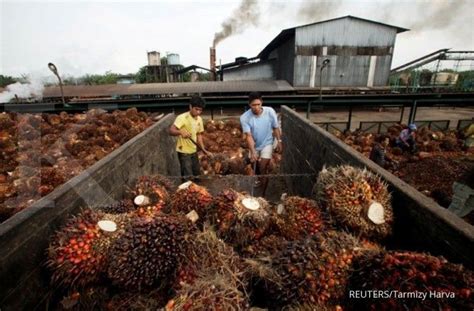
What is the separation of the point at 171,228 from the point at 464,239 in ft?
5.22

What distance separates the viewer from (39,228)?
5.05 ft

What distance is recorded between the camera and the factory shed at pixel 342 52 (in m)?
19.1

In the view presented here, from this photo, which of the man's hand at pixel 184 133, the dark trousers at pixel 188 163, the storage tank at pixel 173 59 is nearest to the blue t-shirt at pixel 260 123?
the man's hand at pixel 184 133

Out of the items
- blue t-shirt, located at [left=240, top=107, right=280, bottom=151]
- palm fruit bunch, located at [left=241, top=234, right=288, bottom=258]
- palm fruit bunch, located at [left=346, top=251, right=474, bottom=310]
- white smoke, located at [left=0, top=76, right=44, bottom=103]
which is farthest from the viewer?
white smoke, located at [left=0, top=76, right=44, bottom=103]

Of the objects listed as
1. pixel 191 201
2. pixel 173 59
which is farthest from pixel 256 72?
pixel 191 201

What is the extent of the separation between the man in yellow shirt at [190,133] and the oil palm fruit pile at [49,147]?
5.91ft

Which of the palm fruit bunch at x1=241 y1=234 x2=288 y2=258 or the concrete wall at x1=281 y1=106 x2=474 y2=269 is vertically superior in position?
the concrete wall at x1=281 y1=106 x2=474 y2=269

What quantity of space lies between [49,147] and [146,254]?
5902 mm

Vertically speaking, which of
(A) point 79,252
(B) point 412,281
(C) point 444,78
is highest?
(C) point 444,78

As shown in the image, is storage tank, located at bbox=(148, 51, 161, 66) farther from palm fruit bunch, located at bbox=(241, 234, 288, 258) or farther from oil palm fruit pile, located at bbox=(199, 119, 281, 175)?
palm fruit bunch, located at bbox=(241, 234, 288, 258)

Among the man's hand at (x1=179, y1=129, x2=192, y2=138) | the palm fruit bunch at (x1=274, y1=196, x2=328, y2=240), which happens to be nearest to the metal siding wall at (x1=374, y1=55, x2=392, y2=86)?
the man's hand at (x1=179, y1=129, x2=192, y2=138)

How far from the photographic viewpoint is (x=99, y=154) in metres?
5.20

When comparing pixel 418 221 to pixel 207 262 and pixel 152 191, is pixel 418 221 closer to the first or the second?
pixel 207 262

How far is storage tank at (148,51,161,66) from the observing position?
113 feet
